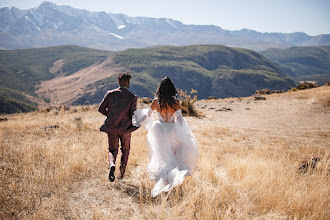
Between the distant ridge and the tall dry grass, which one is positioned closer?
the tall dry grass

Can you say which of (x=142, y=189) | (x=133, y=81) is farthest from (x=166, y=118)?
(x=133, y=81)

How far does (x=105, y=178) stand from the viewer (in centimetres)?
378

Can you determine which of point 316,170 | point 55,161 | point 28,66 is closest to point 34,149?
point 55,161

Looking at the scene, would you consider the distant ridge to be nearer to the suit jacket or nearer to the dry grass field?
the dry grass field

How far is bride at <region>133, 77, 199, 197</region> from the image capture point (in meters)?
3.57

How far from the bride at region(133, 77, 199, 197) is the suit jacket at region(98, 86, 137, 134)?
0.62ft

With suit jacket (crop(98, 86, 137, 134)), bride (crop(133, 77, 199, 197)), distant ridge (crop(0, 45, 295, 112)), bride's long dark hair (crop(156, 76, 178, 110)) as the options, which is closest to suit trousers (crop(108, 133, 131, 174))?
suit jacket (crop(98, 86, 137, 134))

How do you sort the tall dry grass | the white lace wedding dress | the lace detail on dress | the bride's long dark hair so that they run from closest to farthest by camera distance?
the tall dry grass < the white lace wedding dress < the bride's long dark hair < the lace detail on dress

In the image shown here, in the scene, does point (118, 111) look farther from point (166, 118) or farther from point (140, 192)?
point (140, 192)

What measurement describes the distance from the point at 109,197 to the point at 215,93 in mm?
179940

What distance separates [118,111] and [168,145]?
1155 millimetres

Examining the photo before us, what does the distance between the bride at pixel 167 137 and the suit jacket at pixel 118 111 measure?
7.5 inches

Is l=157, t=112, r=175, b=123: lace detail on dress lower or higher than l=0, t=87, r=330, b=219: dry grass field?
higher

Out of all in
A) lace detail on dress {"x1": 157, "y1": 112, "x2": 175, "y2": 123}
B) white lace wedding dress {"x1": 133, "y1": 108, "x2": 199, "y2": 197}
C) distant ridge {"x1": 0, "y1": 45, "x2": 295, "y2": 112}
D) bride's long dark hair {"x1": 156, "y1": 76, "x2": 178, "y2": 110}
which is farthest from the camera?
distant ridge {"x1": 0, "y1": 45, "x2": 295, "y2": 112}
